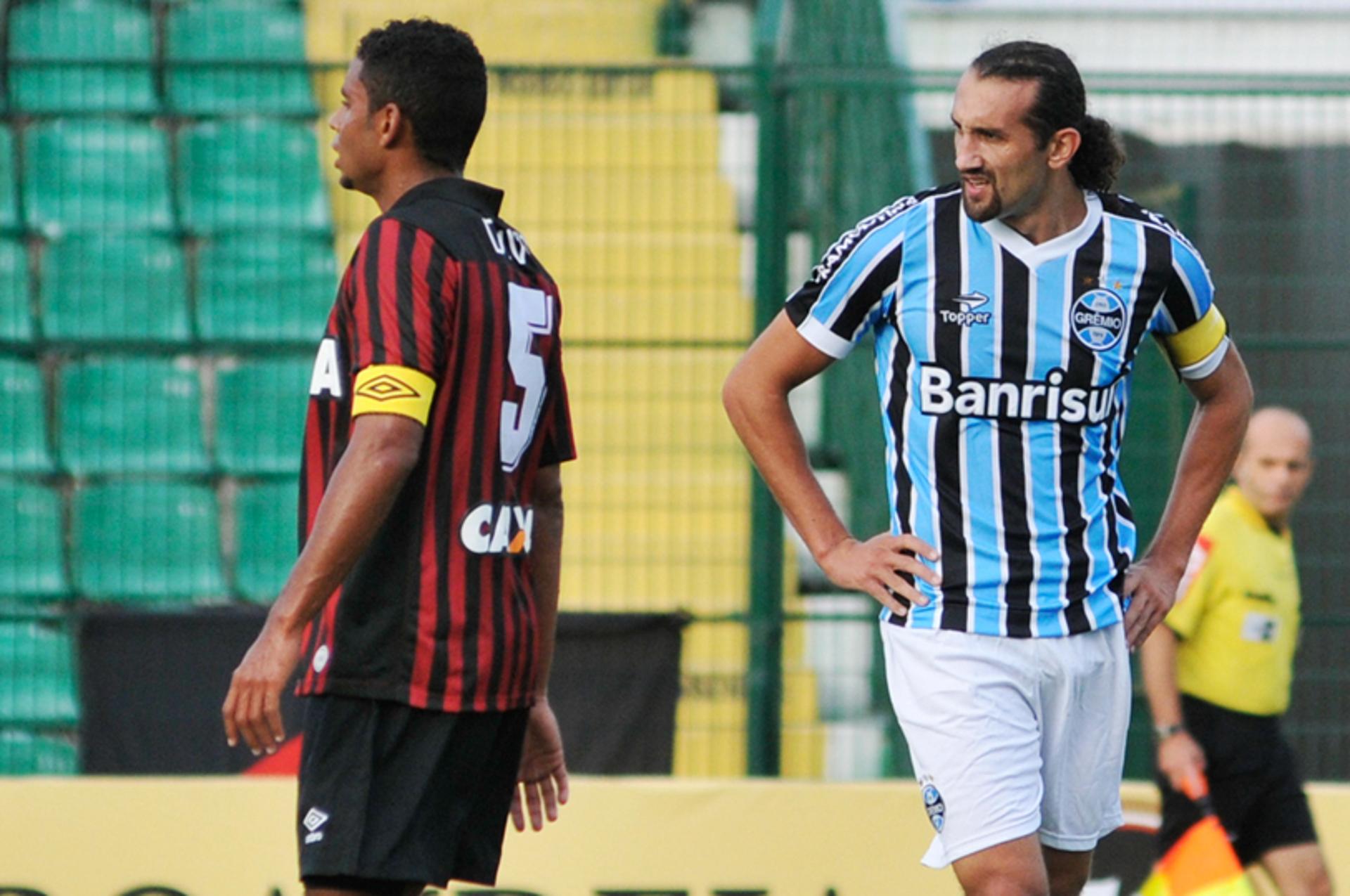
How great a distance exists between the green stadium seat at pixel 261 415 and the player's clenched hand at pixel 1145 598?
4.41 metres

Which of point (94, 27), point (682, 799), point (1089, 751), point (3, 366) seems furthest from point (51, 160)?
point (1089, 751)

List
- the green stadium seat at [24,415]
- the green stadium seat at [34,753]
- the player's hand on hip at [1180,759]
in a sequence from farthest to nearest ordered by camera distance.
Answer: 1. the green stadium seat at [24,415]
2. the green stadium seat at [34,753]
3. the player's hand on hip at [1180,759]

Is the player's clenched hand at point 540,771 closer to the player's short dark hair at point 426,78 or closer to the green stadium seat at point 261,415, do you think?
the player's short dark hair at point 426,78

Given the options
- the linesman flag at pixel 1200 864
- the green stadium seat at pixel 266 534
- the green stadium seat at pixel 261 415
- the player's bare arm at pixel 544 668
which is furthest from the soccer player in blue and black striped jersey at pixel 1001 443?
the green stadium seat at pixel 266 534

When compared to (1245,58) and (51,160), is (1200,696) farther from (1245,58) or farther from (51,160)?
(1245,58)

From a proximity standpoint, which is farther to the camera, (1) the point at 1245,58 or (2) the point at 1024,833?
(1) the point at 1245,58

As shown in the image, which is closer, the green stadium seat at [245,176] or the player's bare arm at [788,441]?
the player's bare arm at [788,441]

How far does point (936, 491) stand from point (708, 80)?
412cm

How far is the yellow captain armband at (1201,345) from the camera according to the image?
404cm

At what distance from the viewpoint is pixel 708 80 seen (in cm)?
762

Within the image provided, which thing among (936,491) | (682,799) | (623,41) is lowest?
(682,799)

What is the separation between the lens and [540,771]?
13.3 ft

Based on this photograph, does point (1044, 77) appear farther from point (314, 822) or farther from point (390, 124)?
point (314, 822)

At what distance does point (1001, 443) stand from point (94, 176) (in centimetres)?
574
